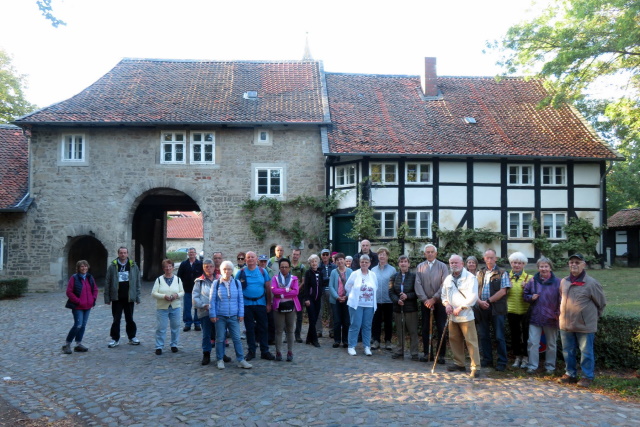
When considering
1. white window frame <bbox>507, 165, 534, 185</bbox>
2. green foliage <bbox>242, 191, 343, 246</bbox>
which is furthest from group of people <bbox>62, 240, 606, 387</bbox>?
white window frame <bbox>507, 165, 534, 185</bbox>

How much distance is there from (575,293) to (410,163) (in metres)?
12.5

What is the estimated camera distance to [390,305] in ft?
29.1

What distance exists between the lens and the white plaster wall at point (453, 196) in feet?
62.3

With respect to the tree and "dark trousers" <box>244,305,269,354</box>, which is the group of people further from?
the tree

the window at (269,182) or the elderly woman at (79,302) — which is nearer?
the elderly woman at (79,302)

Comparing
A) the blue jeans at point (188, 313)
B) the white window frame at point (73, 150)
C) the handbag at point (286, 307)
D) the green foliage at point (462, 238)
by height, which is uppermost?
the white window frame at point (73, 150)

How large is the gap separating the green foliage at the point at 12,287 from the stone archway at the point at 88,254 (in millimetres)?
2180

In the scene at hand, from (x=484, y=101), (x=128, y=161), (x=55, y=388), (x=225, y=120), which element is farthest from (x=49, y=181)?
(x=484, y=101)

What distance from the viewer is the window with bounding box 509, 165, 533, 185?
19.4 meters

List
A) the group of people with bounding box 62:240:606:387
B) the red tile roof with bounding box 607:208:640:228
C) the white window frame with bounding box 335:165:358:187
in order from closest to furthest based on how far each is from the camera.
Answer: the group of people with bounding box 62:240:606:387
the white window frame with bounding box 335:165:358:187
the red tile roof with bounding box 607:208:640:228

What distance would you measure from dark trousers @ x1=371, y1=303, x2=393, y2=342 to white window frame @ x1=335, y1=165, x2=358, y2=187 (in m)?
10.4

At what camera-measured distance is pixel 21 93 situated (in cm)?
2834

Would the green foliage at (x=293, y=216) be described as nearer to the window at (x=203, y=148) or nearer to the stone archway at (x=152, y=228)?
the window at (x=203, y=148)

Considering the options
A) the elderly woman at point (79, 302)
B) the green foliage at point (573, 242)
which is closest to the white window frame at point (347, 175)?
the green foliage at point (573, 242)
